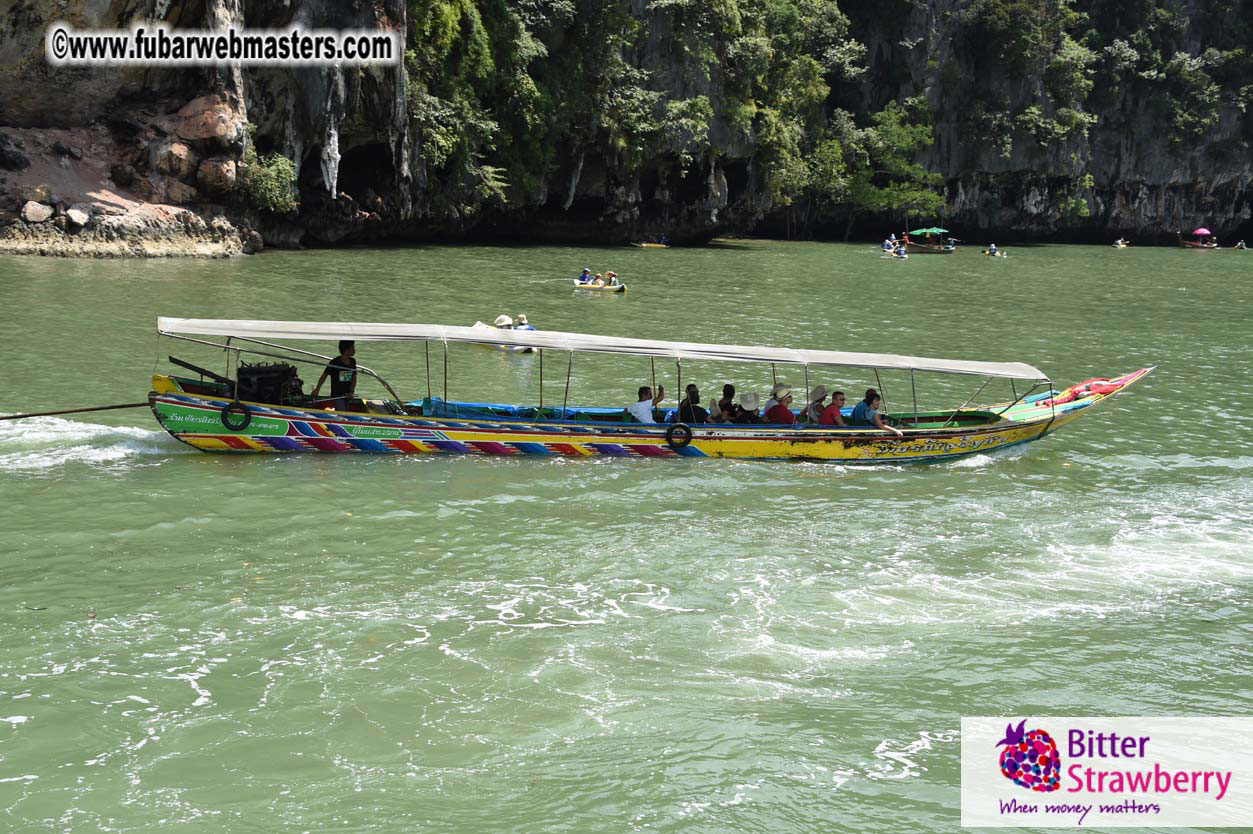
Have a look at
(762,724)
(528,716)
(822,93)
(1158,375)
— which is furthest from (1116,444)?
(822,93)

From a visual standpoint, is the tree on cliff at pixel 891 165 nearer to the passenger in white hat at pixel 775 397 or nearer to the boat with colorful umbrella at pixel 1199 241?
the boat with colorful umbrella at pixel 1199 241

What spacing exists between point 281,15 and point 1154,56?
59.3 meters

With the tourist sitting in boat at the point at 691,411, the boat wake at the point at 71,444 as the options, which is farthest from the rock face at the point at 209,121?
the tourist sitting in boat at the point at 691,411

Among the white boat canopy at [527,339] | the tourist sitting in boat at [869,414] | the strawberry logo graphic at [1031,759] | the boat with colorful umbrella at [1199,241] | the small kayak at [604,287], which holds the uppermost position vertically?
the boat with colorful umbrella at [1199,241]

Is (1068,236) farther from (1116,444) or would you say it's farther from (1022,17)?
(1116,444)

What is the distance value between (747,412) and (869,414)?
200cm

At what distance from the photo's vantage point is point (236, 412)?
15.4 m

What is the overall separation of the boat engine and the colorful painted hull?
0.27 meters

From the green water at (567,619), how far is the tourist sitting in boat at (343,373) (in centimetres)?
154

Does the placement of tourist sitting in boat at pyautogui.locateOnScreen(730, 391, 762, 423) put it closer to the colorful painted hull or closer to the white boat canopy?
the colorful painted hull

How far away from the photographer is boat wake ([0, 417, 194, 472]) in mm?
14812

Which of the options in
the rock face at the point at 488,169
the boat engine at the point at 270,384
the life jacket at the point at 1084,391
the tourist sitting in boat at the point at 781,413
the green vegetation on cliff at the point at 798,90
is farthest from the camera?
the green vegetation on cliff at the point at 798,90

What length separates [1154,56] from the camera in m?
73.4

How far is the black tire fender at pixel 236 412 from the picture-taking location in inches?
605
